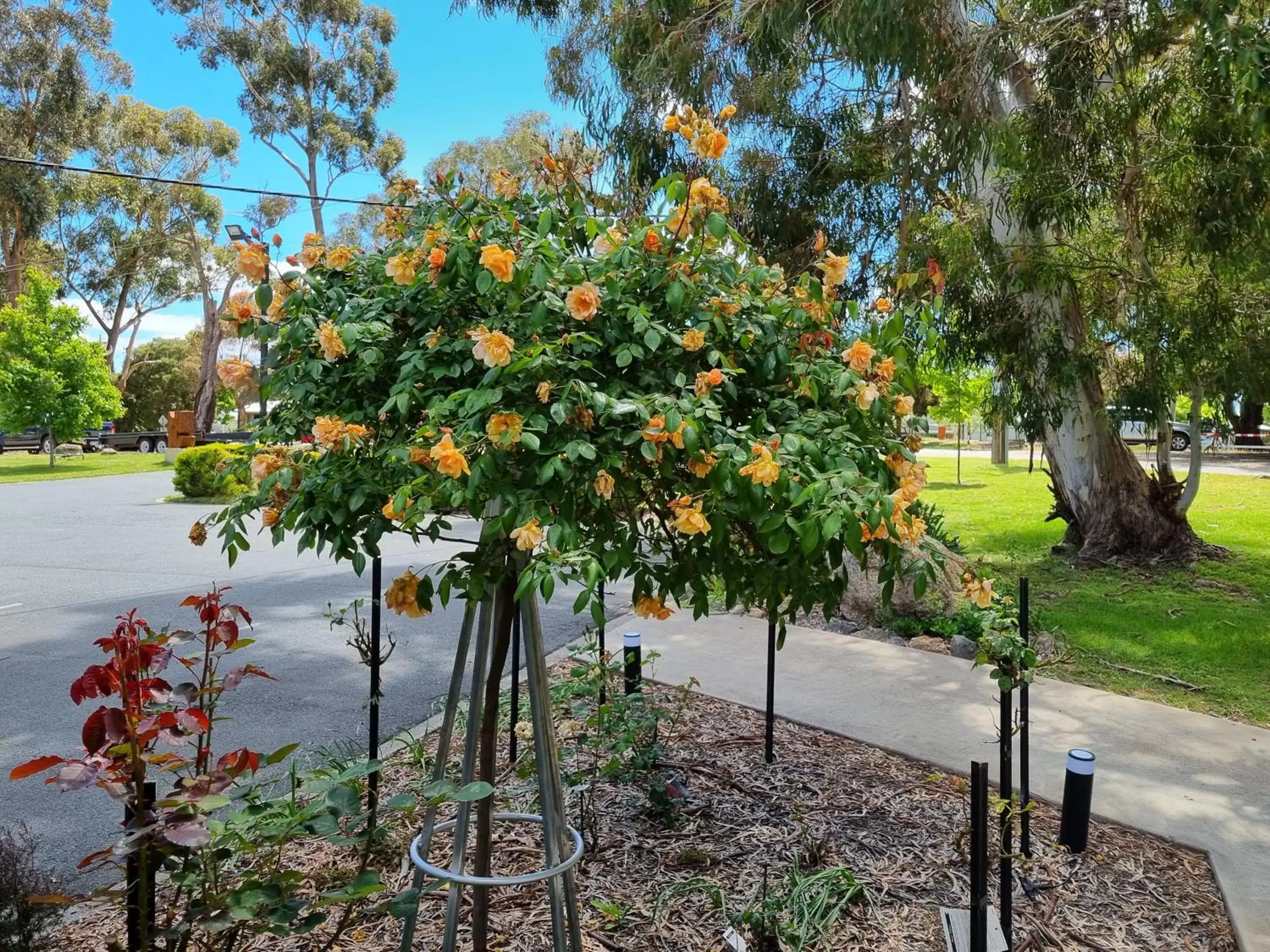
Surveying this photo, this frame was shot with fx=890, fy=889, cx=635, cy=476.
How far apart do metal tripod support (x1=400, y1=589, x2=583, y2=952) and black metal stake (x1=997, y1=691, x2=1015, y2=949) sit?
1139 mm

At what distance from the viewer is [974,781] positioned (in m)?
1.90

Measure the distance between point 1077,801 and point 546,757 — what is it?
73.0 inches

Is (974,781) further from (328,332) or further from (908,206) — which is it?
(908,206)

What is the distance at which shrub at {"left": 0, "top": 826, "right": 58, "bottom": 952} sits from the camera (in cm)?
199

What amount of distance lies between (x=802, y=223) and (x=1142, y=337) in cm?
336

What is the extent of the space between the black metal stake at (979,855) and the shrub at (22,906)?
6.50ft

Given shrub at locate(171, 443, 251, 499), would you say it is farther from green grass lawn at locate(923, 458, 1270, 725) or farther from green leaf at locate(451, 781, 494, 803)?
green leaf at locate(451, 781, 494, 803)

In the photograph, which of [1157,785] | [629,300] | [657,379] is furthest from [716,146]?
[1157,785]

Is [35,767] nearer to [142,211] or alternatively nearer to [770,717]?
[770,717]

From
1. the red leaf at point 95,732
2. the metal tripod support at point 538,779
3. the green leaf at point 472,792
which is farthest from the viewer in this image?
the metal tripod support at point 538,779

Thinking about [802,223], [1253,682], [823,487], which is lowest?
[1253,682]

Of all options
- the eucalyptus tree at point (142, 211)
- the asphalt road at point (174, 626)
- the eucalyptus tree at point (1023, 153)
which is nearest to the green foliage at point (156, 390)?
the eucalyptus tree at point (142, 211)

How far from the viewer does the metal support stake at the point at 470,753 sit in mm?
2037

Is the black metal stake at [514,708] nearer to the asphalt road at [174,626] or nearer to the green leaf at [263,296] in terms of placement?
the asphalt road at [174,626]
